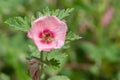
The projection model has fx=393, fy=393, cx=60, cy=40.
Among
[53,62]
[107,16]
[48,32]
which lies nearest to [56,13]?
[48,32]

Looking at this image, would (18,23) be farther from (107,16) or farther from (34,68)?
(107,16)

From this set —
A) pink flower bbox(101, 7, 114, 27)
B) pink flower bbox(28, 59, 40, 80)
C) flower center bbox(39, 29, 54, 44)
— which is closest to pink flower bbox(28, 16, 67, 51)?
flower center bbox(39, 29, 54, 44)

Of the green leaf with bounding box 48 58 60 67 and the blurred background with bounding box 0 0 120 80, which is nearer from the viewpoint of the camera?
the green leaf with bounding box 48 58 60 67

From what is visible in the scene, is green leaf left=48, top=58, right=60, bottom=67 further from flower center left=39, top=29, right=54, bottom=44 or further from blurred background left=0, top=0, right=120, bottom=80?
blurred background left=0, top=0, right=120, bottom=80

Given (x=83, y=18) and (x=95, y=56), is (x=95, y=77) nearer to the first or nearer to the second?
(x=95, y=56)

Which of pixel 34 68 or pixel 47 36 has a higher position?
pixel 47 36
